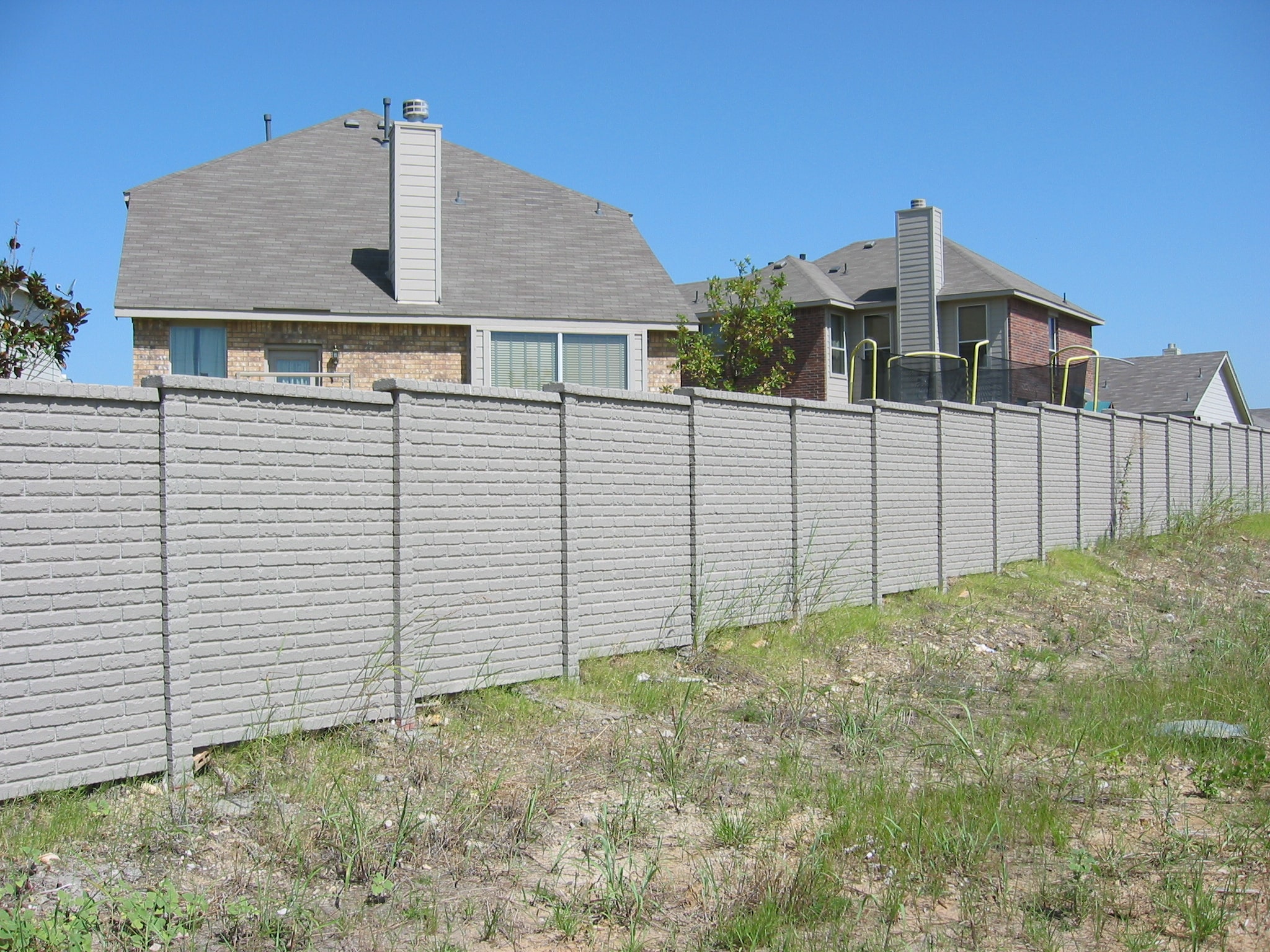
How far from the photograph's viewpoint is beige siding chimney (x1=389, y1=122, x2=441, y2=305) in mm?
17500

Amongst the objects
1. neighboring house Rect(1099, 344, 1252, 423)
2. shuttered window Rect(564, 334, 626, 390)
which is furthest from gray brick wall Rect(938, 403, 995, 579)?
neighboring house Rect(1099, 344, 1252, 423)

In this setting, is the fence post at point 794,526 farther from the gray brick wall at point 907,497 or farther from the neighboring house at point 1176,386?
the neighboring house at point 1176,386

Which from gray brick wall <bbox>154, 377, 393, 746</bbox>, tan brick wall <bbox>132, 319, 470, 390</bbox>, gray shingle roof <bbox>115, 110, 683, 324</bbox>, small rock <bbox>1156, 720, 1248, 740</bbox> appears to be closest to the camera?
gray brick wall <bbox>154, 377, 393, 746</bbox>

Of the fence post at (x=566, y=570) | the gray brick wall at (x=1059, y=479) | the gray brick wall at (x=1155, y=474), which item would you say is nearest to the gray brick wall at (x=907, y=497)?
the gray brick wall at (x=1059, y=479)

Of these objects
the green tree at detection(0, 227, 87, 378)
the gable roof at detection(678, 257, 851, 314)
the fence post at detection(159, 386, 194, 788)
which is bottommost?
the fence post at detection(159, 386, 194, 788)

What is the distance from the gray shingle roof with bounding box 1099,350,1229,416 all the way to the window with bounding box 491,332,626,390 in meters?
27.9

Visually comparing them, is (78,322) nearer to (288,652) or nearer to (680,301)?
(288,652)

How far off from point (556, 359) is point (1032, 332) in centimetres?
1634

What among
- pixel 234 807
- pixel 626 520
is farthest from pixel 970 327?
pixel 234 807

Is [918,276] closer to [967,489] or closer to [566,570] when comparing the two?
[967,489]

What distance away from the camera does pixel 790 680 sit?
867 cm

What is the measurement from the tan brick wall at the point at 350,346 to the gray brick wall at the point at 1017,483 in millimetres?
8402

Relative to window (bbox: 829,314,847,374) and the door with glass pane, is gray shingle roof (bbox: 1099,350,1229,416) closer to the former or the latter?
window (bbox: 829,314,847,374)

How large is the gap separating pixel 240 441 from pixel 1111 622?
9.80m
